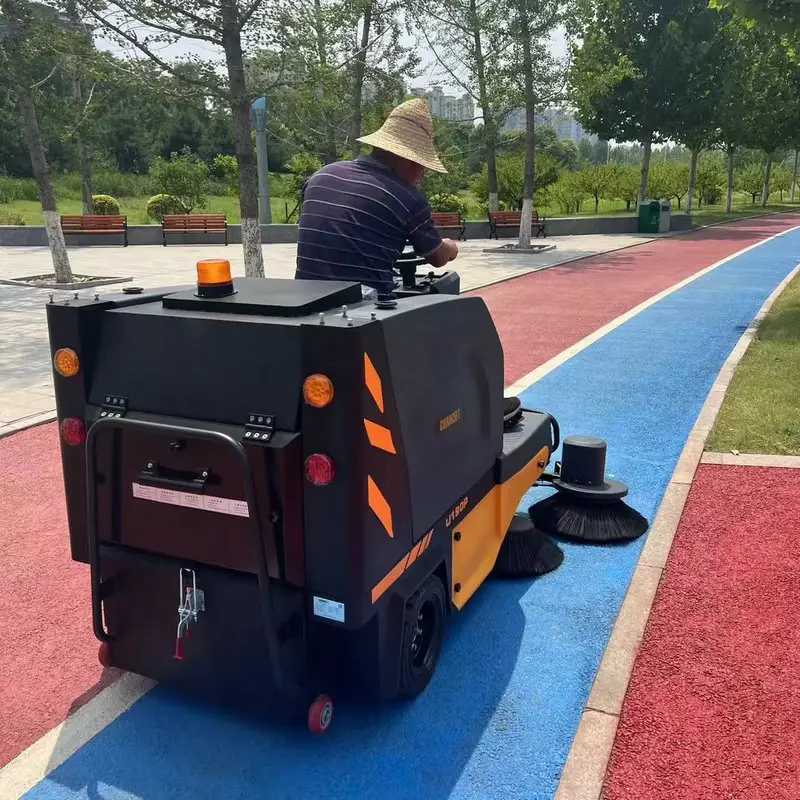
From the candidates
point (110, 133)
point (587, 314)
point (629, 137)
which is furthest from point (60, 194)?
point (587, 314)

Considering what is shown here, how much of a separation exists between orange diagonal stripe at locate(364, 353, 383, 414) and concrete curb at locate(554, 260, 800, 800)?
1.34 metres

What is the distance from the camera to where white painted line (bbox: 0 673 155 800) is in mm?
2447

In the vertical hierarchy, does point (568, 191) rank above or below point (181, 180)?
below

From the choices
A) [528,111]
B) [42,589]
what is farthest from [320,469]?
[528,111]

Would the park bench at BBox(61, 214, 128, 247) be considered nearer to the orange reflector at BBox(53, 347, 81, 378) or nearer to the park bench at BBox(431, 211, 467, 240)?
the park bench at BBox(431, 211, 467, 240)

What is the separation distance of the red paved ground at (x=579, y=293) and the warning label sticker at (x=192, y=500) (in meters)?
5.04

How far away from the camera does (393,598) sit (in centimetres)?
246

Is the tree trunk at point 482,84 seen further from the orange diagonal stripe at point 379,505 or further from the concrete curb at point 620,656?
the orange diagonal stripe at point 379,505

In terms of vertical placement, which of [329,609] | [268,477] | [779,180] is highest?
[779,180]

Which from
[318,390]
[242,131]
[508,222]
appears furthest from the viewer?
[508,222]

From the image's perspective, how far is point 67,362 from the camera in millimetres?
2496

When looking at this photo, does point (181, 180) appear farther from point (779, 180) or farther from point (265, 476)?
point (779, 180)

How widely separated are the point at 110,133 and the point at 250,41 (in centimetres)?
4703

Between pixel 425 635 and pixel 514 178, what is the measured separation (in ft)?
95.3
